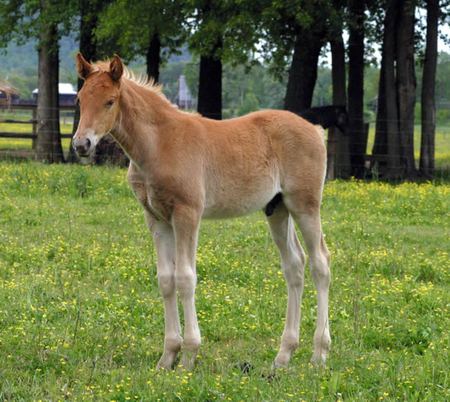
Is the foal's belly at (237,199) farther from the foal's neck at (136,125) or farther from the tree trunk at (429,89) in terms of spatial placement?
the tree trunk at (429,89)

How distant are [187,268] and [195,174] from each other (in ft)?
2.19

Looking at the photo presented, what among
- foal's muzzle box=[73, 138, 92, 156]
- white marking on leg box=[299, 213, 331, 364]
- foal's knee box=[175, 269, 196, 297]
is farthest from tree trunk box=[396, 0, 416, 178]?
foal's muzzle box=[73, 138, 92, 156]

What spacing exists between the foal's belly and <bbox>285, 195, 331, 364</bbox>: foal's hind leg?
245mm

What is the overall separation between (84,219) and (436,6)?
13951 mm

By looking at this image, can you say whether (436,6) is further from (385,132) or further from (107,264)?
(107,264)

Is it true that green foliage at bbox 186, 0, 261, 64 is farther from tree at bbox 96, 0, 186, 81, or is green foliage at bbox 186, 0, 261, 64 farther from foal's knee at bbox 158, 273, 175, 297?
foal's knee at bbox 158, 273, 175, 297

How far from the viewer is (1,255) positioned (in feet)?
33.1

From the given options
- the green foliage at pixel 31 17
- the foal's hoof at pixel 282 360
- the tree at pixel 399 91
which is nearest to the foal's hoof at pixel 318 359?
the foal's hoof at pixel 282 360

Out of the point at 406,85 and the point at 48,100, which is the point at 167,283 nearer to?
the point at 406,85

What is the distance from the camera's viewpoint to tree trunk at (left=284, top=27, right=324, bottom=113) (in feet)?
74.7

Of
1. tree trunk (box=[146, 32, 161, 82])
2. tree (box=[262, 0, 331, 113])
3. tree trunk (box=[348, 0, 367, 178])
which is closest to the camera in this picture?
tree (box=[262, 0, 331, 113])

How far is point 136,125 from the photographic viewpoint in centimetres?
658

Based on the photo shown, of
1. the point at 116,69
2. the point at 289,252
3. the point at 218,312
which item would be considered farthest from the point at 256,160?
the point at 218,312

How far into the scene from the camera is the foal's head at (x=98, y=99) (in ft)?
20.0
